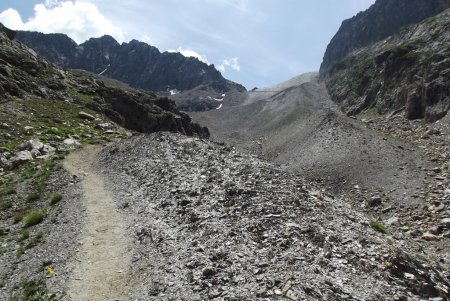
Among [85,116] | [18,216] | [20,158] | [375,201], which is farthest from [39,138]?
[375,201]

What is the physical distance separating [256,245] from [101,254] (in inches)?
341

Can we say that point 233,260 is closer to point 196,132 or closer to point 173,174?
point 173,174

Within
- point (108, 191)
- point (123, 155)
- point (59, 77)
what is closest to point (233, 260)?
point (108, 191)

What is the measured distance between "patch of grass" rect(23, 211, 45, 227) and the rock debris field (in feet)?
18.1

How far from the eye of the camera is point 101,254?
923 inches

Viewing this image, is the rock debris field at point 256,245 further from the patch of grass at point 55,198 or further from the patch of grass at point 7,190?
the patch of grass at point 7,190

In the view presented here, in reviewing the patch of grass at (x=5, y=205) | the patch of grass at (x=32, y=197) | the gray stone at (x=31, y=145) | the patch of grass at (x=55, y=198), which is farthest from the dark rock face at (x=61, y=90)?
the patch of grass at (x=55, y=198)

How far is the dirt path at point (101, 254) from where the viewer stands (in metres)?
19.3

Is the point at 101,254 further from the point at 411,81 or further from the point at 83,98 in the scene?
the point at 411,81

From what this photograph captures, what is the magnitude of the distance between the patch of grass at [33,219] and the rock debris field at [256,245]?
18.1ft

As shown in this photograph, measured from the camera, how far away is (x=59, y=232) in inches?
1070

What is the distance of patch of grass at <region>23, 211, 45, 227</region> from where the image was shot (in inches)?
1159

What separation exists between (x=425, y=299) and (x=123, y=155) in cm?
3683

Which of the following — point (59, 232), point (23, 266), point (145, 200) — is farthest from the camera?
point (145, 200)
